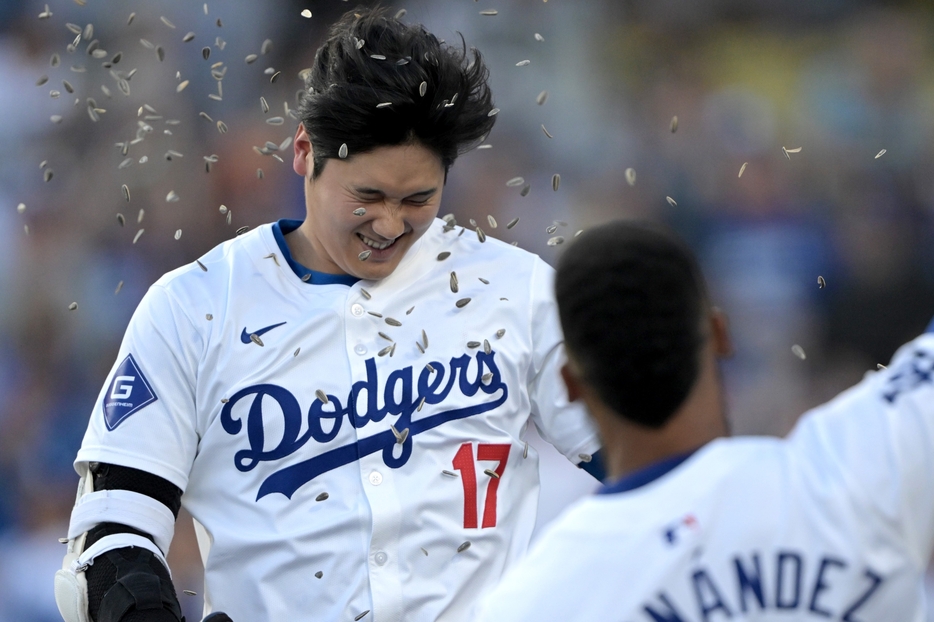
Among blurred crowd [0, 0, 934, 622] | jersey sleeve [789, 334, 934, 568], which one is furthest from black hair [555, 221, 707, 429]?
blurred crowd [0, 0, 934, 622]

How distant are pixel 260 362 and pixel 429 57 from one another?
84 cm

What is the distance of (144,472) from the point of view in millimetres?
2693

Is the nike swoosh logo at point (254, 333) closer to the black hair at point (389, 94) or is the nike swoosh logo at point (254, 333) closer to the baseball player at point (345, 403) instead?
the baseball player at point (345, 403)

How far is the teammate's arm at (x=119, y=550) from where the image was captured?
2551 millimetres

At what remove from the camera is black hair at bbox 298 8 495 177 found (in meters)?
2.80

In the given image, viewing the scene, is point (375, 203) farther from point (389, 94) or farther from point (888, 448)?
point (888, 448)

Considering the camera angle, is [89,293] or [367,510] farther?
[89,293]

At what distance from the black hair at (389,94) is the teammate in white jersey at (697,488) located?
3.76ft

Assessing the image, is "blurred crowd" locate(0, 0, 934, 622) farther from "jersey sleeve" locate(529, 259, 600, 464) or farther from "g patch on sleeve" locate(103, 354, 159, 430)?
"g patch on sleeve" locate(103, 354, 159, 430)

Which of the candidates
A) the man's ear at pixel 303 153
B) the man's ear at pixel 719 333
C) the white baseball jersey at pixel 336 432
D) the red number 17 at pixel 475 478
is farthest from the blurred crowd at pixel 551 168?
the man's ear at pixel 719 333

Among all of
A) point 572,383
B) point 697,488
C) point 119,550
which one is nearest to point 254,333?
point 119,550

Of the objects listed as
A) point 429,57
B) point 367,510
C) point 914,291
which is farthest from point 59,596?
point 914,291

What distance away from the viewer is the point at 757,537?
1.57 metres

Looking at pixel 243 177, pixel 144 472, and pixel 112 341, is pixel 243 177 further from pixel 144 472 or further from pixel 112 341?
pixel 144 472
